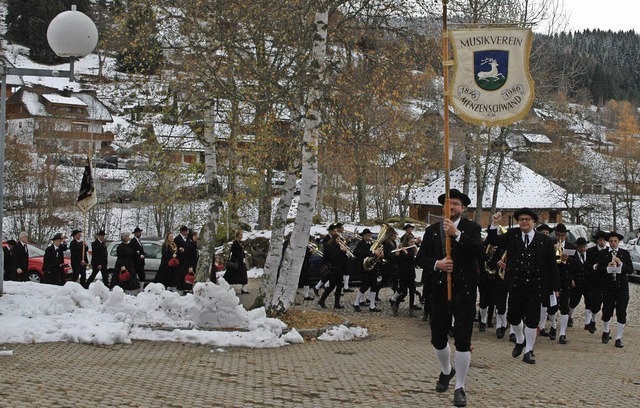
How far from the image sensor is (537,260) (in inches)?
424

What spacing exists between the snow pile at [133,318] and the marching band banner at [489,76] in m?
5.09

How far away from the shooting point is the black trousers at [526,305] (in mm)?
10781

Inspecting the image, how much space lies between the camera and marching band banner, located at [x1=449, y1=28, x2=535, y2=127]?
9391 mm

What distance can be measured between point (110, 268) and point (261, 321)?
1194 centimetres

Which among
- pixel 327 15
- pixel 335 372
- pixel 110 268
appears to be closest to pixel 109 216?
pixel 110 268

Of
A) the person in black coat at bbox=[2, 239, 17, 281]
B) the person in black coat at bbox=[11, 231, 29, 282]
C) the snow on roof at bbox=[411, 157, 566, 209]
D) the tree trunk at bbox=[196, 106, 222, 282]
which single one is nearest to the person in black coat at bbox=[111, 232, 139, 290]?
the tree trunk at bbox=[196, 106, 222, 282]

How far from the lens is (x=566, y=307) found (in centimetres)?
1496

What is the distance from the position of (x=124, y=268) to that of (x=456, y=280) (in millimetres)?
13209

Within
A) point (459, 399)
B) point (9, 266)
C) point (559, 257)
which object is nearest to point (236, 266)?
point (9, 266)

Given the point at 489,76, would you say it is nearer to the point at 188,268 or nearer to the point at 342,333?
the point at 342,333

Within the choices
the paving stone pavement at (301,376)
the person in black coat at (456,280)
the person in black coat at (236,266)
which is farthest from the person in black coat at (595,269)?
the person in black coat at (236,266)

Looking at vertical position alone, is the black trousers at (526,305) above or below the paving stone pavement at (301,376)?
above

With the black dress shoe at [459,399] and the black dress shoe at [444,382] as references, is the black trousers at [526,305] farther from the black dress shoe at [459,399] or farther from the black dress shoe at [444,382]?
the black dress shoe at [459,399]

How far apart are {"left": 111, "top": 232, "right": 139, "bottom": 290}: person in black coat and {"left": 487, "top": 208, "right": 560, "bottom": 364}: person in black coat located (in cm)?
1133
